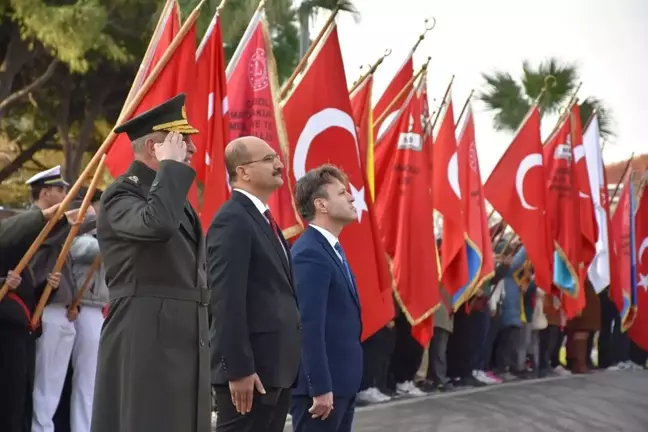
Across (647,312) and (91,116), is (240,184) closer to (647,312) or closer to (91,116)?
(647,312)

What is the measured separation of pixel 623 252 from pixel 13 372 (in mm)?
10847

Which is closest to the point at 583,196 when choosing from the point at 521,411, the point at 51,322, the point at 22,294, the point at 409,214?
the point at 409,214

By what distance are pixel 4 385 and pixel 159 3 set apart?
39.0 ft

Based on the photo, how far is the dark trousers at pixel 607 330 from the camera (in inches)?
644

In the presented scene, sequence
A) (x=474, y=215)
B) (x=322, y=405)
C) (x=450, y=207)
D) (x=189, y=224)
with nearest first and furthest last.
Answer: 1. (x=189, y=224)
2. (x=322, y=405)
3. (x=450, y=207)
4. (x=474, y=215)

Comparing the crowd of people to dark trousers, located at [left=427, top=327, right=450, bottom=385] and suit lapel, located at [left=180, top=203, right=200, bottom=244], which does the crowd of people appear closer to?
suit lapel, located at [left=180, top=203, right=200, bottom=244]

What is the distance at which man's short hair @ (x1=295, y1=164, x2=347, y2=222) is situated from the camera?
17.2 feet

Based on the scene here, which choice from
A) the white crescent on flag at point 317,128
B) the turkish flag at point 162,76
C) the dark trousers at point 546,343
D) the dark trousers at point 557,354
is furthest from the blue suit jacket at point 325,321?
the dark trousers at point 557,354

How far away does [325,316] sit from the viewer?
493 centimetres

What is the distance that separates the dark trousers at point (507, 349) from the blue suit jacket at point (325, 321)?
366 inches

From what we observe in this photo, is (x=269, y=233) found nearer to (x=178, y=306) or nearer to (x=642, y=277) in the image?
(x=178, y=306)

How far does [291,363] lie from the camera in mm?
4449

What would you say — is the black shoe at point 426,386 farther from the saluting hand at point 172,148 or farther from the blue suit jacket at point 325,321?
the saluting hand at point 172,148

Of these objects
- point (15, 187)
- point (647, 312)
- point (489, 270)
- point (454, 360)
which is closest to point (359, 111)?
point (489, 270)
